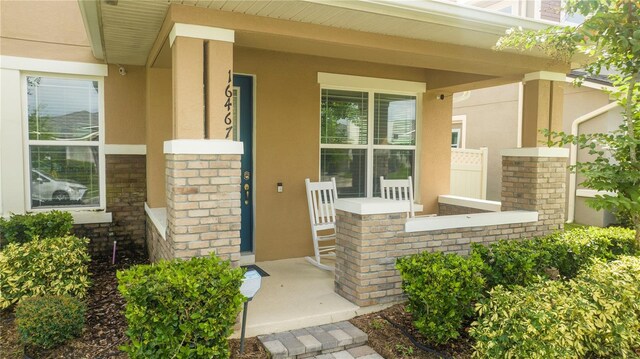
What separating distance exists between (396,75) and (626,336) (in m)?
4.60

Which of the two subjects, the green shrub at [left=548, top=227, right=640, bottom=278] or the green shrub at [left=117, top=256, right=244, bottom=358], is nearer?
the green shrub at [left=117, top=256, right=244, bottom=358]

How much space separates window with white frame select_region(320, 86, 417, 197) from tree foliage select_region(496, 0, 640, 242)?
8.25 feet

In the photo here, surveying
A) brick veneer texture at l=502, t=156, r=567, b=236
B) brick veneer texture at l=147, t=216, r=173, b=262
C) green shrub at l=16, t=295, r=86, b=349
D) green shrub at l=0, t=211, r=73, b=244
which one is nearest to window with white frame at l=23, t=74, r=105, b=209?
green shrub at l=0, t=211, r=73, b=244

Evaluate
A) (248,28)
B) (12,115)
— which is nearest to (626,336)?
(248,28)

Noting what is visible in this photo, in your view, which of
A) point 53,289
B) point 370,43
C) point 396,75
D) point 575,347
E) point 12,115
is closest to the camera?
point 575,347

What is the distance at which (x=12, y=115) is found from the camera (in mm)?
5492

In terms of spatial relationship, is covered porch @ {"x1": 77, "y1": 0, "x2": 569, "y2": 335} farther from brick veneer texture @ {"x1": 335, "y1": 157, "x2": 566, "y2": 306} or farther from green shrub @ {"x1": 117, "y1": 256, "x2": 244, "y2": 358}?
green shrub @ {"x1": 117, "y1": 256, "x2": 244, "y2": 358}

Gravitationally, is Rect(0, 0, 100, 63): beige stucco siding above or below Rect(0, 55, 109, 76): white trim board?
above

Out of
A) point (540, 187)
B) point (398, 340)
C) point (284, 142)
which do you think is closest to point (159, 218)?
point (284, 142)

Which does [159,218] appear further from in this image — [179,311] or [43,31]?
[43,31]

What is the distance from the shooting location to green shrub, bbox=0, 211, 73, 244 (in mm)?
4980

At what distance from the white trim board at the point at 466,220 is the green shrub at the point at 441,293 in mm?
Result: 718

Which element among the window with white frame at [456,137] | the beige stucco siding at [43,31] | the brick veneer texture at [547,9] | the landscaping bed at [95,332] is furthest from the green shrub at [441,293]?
the brick veneer texture at [547,9]

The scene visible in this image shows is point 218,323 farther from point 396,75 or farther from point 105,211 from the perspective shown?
point 396,75
